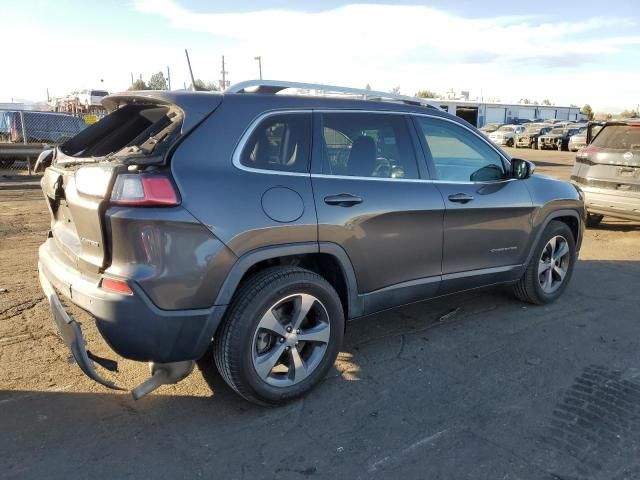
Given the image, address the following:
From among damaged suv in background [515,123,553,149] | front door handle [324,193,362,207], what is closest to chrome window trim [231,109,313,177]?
front door handle [324,193,362,207]

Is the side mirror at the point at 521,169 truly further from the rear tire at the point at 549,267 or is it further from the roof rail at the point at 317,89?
the roof rail at the point at 317,89

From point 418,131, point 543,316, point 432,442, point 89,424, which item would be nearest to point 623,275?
point 543,316

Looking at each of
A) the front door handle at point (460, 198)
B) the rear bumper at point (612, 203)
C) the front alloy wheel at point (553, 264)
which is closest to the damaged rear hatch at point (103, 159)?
the front door handle at point (460, 198)

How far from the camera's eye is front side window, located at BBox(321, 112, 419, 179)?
3557mm

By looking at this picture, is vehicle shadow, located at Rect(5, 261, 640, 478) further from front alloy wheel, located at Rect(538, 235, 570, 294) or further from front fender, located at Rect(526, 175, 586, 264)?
front fender, located at Rect(526, 175, 586, 264)

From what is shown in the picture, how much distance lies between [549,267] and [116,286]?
3.99m

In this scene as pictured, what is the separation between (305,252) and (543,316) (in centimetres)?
276

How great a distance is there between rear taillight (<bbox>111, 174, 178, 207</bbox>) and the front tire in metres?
0.71

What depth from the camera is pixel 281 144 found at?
3.33 metres

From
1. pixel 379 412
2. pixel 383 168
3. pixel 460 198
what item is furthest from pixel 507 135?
pixel 379 412

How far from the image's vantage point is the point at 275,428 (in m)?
3.13

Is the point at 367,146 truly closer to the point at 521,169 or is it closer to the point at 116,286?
the point at 521,169

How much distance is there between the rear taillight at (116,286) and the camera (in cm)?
277

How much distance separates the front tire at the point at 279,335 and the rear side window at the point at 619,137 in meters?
6.64
